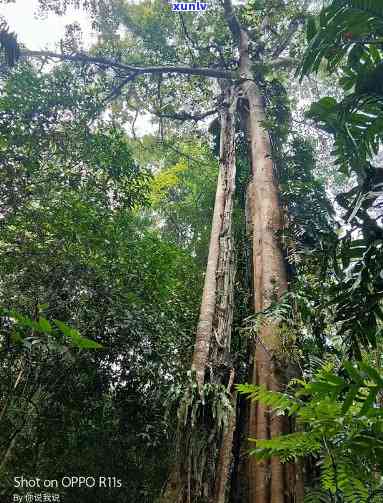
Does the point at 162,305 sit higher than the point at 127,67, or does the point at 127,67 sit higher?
the point at 127,67

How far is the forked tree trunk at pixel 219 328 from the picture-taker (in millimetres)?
2748

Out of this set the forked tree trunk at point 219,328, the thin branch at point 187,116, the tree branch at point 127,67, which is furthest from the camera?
the thin branch at point 187,116

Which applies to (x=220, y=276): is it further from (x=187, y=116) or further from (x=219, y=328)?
(x=187, y=116)

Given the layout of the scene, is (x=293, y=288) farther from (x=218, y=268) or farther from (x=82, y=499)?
(x=82, y=499)

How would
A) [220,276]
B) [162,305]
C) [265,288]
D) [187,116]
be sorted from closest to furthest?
[265,288] < [220,276] < [162,305] < [187,116]

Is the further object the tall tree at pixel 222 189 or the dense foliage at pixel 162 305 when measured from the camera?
the tall tree at pixel 222 189

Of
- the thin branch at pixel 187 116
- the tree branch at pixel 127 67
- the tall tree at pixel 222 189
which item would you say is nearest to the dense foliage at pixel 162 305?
the tall tree at pixel 222 189

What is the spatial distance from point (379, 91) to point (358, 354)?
158 cm

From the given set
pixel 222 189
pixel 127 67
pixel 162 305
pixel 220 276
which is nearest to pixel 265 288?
pixel 220 276

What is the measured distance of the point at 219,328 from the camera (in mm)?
3887

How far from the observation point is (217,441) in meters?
2.94

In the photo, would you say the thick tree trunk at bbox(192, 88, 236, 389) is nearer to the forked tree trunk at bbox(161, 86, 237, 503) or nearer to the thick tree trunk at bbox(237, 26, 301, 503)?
the forked tree trunk at bbox(161, 86, 237, 503)

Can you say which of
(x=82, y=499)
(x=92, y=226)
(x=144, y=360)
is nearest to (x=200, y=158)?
(x=92, y=226)

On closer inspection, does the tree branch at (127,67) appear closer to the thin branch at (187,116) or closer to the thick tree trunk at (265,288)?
the thin branch at (187,116)
